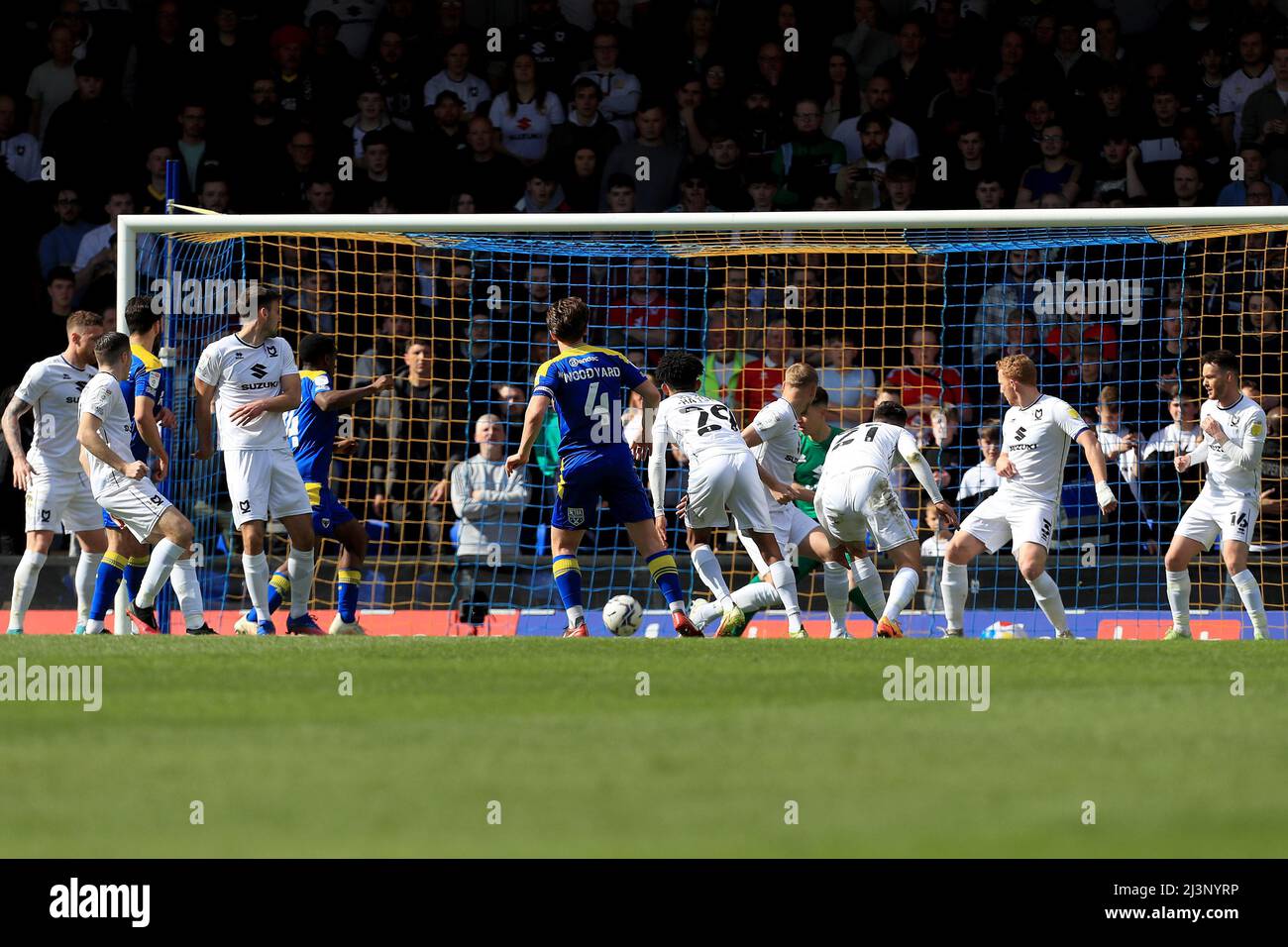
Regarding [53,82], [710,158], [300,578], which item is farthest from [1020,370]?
[53,82]

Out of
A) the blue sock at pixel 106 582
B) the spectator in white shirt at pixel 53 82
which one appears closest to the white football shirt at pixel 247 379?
the blue sock at pixel 106 582

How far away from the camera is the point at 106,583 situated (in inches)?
451

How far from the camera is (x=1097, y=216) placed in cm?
1255

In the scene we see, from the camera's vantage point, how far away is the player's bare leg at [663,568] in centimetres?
1121

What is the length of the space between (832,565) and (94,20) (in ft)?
33.0

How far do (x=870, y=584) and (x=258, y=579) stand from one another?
13.2 feet

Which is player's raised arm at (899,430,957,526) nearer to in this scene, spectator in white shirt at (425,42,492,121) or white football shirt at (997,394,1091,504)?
white football shirt at (997,394,1091,504)

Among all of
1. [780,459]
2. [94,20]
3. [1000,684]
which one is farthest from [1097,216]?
[94,20]

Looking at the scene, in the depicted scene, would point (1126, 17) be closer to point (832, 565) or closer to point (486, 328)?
point (486, 328)

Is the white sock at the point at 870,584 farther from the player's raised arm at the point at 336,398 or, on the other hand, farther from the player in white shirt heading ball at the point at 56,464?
the player in white shirt heading ball at the point at 56,464

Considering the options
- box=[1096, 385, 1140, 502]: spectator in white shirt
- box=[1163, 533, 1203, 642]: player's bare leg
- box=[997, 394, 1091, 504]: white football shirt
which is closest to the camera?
box=[997, 394, 1091, 504]: white football shirt

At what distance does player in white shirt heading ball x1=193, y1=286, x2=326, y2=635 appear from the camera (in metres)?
11.7

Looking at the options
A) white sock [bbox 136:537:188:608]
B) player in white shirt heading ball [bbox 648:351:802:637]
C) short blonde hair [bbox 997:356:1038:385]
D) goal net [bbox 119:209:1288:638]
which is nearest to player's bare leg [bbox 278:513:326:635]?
white sock [bbox 136:537:188:608]

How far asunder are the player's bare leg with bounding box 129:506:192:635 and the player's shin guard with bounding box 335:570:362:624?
128cm
